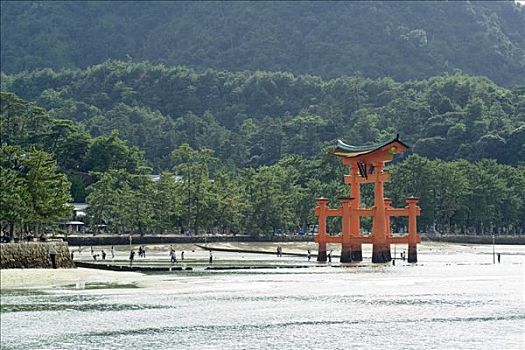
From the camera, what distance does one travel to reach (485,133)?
162 meters

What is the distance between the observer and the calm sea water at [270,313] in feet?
116

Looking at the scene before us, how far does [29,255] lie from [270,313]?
16697mm

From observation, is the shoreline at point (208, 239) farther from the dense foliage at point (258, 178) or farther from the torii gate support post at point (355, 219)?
the torii gate support post at point (355, 219)

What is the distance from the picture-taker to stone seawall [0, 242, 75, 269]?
52.4 metres

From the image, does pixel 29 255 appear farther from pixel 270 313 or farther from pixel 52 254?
pixel 270 313

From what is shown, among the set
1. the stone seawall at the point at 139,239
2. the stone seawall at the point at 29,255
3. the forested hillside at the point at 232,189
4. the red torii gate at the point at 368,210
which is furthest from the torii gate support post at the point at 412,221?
the forested hillside at the point at 232,189

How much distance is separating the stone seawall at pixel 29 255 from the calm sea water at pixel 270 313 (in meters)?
1.63

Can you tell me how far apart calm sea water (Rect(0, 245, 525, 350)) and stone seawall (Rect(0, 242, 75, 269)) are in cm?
163

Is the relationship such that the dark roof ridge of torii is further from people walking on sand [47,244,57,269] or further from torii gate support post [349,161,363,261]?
people walking on sand [47,244,57,269]

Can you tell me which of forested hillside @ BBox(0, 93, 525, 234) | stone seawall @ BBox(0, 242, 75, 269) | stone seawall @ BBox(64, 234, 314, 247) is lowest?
stone seawall @ BBox(0, 242, 75, 269)

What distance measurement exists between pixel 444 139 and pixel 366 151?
9345 centimetres

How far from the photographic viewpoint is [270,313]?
4294cm

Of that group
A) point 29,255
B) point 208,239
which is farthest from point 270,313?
point 208,239

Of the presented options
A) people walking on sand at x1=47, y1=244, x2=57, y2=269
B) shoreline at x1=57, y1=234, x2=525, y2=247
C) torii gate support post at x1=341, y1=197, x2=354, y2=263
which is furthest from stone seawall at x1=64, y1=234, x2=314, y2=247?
people walking on sand at x1=47, y1=244, x2=57, y2=269
